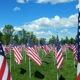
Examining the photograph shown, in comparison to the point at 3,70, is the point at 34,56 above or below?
above

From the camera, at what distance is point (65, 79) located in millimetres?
15922

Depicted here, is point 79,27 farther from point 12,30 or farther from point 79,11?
point 12,30

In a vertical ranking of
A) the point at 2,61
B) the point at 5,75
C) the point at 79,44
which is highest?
the point at 79,44

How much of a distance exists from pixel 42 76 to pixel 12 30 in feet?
360

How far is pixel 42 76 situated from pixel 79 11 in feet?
43.7

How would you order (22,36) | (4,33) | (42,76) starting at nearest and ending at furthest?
(42,76) → (4,33) → (22,36)

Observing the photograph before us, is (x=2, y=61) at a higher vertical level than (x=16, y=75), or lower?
higher

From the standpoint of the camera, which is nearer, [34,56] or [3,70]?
[3,70]

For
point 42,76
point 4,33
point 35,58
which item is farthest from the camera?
point 4,33

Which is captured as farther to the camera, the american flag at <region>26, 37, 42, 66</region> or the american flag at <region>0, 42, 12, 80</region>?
the american flag at <region>26, 37, 42, 66</region>

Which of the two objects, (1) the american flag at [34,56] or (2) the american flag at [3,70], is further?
(1) the american flag at [34,56]

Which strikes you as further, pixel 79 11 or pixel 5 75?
pixel 5 75

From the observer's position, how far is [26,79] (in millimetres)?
15891

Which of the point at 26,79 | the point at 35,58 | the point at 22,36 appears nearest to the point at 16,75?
the point at 26,79
